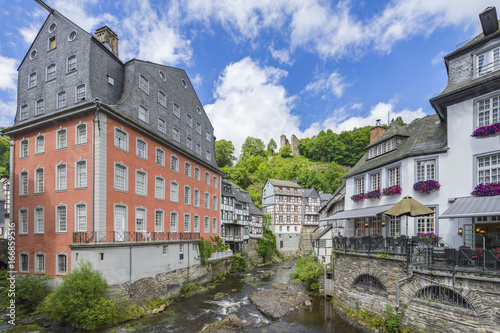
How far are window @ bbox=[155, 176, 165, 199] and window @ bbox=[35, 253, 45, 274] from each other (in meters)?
8.34

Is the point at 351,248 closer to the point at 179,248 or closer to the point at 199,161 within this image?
the point at 179,248

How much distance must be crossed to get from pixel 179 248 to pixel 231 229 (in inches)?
641

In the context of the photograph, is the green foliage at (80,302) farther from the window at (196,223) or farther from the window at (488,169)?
the window at (488,169)

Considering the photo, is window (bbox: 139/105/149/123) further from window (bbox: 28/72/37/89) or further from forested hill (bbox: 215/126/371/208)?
forested hill (bbox: 215/126/371/208)

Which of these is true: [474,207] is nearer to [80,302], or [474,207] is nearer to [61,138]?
[80,302]

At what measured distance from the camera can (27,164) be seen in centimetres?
1991

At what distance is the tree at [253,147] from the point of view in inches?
3974

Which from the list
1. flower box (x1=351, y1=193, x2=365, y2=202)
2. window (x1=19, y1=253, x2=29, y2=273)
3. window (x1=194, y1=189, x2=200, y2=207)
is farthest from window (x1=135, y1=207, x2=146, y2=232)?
flower box (x1=351, y1=193, x2=365, y2=202)

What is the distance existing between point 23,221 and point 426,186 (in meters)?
27.3

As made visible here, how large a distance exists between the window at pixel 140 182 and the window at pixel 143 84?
275 inches

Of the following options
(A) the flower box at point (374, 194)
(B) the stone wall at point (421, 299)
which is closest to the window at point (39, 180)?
(B) the stone wall at point (421, 299)

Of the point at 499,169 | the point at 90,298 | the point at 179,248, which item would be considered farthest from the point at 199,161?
the point at 499,169

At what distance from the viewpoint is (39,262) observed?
18.2 metres

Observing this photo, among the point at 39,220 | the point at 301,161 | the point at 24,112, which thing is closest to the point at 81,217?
the point at 39,220
